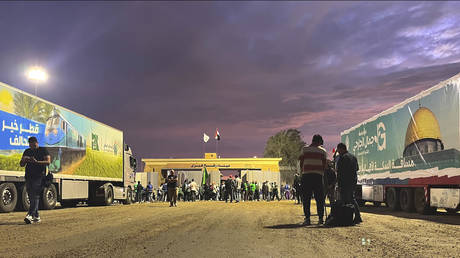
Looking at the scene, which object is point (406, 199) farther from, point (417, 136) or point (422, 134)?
point (422, 134)

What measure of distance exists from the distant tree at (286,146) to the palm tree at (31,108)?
254ft

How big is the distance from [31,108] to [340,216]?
1269 centimetres

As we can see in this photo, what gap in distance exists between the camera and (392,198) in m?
18.5

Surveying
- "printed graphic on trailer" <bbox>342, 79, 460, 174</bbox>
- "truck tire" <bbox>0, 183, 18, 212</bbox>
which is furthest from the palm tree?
"printed graphic on trailer" <bbox>342, 79, 460, 174</bbox>

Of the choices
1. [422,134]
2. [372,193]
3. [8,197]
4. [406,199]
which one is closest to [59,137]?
[8,197]

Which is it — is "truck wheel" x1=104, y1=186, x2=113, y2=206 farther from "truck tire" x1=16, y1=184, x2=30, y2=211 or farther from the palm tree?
"truck tire" x1=16, y1=184, x2=30, y2=211

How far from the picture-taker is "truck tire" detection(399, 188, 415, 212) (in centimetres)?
1659

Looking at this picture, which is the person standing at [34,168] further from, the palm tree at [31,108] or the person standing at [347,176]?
the person standing at [347,176]

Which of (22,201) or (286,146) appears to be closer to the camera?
(22,201)

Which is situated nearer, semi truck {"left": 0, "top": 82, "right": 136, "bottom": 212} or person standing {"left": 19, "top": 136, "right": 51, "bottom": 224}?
person standing {"left": 19, "top": 136, "right": 51, "bottom": 224}

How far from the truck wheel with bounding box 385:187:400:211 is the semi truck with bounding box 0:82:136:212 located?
497 inches

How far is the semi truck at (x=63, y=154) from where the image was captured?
16.2 metres

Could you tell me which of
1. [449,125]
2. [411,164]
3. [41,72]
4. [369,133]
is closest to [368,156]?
→ [369,133]

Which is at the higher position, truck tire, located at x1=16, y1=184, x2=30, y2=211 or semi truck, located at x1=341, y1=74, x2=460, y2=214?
semi truck, located at x1=341, y1=74, x2=460, y2=214
